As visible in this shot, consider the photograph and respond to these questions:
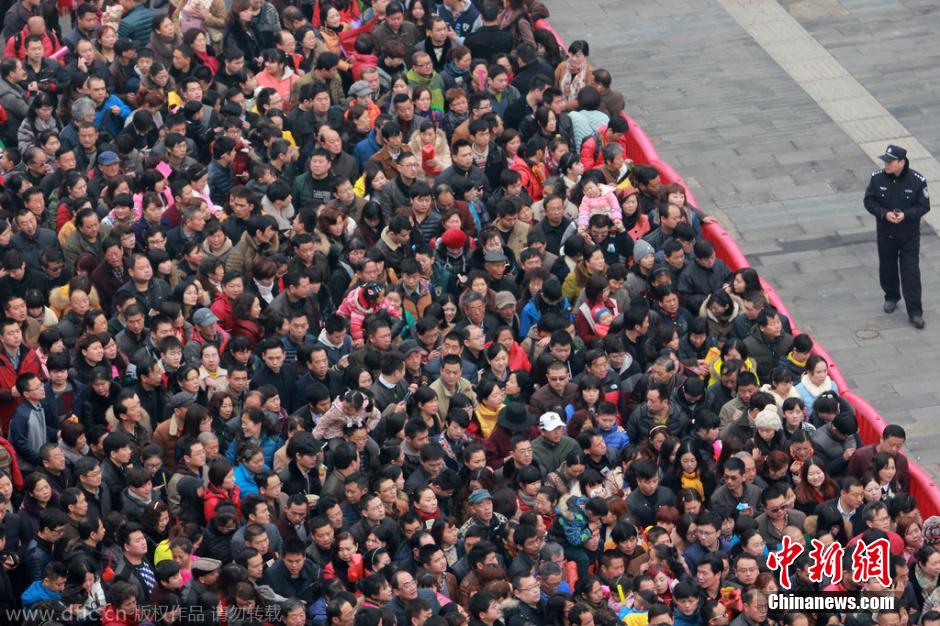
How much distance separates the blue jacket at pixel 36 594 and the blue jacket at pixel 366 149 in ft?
23.5

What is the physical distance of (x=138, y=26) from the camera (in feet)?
74.3

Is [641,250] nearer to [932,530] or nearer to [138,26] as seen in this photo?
[932,530]

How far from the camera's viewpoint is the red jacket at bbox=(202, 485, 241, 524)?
49.9 ft

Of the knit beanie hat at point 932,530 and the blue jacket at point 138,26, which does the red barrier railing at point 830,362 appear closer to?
the knit beanie hat at point 932,530

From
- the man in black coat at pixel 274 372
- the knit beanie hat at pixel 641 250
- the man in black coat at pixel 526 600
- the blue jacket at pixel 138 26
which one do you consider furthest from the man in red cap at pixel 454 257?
the blue jacket at pixel 138 26

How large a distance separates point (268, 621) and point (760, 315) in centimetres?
586

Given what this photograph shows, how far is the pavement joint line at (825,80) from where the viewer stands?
2420 centimetres

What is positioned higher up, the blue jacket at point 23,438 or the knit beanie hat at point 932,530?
the blue jacket at point 23,438

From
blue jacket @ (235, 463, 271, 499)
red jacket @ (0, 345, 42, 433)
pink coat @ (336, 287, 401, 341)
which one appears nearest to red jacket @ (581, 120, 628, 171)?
pink coat @ (336, 287, 401, 341)

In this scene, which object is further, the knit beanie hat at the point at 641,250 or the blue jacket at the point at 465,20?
the blue jacket at the point at 465,20

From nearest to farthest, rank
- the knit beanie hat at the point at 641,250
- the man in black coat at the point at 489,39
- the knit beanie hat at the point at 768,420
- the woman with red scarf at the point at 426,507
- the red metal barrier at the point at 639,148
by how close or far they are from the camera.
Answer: the woman with red scarf at the point at 426,507 < the knit beanie hat at the point at 768,420 < the knit beanie hat at the point at 641,250 < the red metal barrier at the point at 639,148 < the man in black coat at the point at 489,39

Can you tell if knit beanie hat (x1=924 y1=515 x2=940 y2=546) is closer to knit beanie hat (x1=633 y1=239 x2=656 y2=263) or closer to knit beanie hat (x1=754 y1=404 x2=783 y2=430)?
knit beanie hat (x1=754 y1=404 x2=783 y2=430)

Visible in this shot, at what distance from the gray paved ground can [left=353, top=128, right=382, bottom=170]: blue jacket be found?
4.58 m

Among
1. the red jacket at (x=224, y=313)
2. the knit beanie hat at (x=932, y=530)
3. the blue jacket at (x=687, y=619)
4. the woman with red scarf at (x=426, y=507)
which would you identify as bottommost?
the knit beanie hat at (x=932, y=530)
